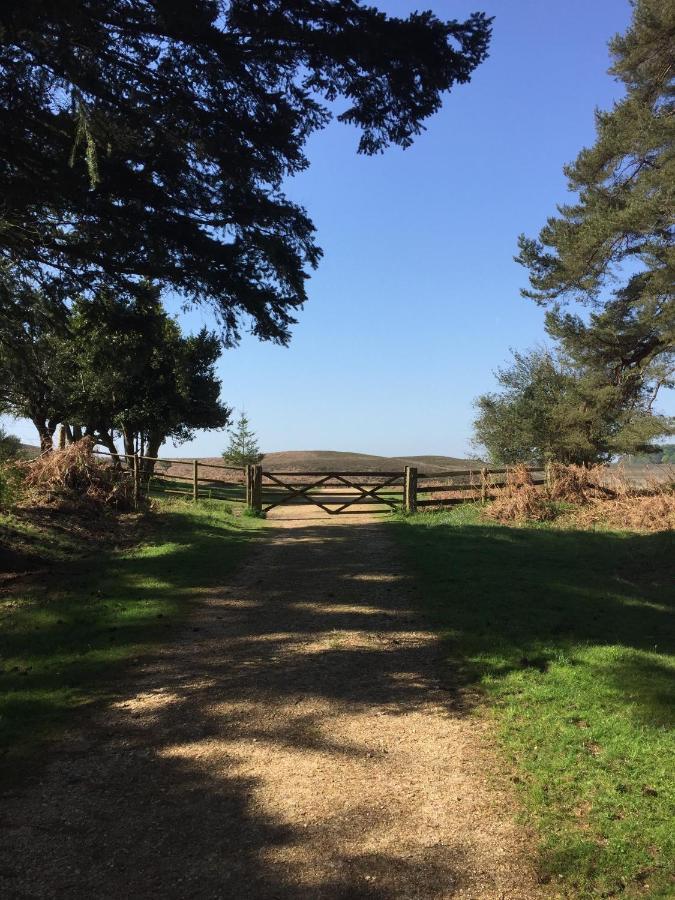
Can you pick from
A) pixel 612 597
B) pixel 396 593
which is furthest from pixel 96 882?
pixel 612 597

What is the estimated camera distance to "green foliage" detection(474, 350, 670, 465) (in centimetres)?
2050

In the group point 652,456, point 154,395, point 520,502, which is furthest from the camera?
point 154,395

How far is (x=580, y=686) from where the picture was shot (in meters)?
5.33

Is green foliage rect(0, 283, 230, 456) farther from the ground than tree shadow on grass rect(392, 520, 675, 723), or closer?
farther from the ground

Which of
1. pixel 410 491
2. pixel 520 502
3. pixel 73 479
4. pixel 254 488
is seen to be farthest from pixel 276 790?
pixel 254 488

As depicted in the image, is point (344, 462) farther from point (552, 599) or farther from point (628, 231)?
point (552, 599)

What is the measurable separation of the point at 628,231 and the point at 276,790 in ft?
62.5

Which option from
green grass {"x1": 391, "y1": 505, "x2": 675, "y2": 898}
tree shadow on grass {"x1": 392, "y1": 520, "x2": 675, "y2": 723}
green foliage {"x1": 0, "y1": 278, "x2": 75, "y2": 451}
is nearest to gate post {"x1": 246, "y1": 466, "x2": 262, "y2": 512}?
tree shadow on grass {"x1": 392, "y1": 520, "x2": 675, "y2": 723}

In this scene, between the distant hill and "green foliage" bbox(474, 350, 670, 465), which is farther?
the distant hill

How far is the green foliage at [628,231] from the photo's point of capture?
16969mm

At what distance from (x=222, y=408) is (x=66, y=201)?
22893mm

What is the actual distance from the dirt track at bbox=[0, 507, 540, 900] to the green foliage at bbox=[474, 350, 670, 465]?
1666 centimetres

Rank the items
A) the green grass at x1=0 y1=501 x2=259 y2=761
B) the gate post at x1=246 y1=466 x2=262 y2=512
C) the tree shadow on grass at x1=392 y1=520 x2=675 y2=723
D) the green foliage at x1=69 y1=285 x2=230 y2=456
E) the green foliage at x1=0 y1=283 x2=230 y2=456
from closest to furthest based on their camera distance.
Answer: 1. the green grass at x1=0 y1=501 x2=259 y2=761
2. the tree shadow on grass at x1=392 y1=520 x2=675 y2=723
3. the green foliage at x1=0 y1=283 x2=230 y2=456
4. the gate post at x1=246 y1=466 x2=262 y2=512
5. the green foliage at x1=69 y1=285 x2=230 y2=456

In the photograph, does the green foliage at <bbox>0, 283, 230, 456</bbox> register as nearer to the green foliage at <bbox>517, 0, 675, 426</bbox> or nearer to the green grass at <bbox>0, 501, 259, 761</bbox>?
the green grass at <bbox>0, 501, 259, 761</bbox>
